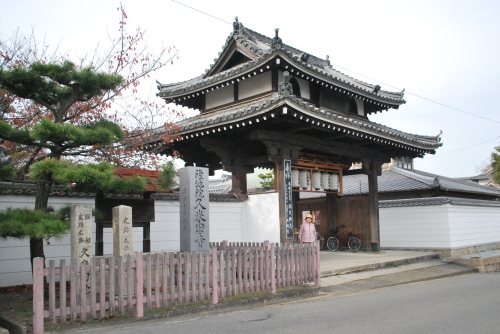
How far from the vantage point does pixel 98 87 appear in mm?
9039

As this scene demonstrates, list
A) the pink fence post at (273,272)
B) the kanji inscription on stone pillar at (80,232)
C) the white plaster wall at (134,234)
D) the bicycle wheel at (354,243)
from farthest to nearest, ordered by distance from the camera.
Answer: the bicycle wheel at (354,243), the white plaster wall at (134,234), the pink fence post at (273,272), the kanji inscription on stone pillar at (80,232)

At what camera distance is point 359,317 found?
7621 mm

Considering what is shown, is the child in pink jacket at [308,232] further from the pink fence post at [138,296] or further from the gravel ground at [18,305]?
the gravel ground at [18,305]

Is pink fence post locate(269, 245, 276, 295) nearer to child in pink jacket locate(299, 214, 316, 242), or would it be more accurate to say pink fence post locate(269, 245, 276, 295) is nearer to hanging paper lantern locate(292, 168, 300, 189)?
child in pink jacket locate(299, 214, 316, 242)

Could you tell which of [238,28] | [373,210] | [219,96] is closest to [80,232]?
[219,96]

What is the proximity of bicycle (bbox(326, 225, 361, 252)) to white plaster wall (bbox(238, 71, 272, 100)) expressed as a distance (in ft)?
25.6

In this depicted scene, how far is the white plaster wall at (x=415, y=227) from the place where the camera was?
60.0 feet

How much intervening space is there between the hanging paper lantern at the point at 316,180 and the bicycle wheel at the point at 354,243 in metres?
3.74

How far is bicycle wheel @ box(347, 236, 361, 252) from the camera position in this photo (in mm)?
18766

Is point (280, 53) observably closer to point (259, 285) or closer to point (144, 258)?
point (259, 285)

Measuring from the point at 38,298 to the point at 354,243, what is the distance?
1451 centimetres

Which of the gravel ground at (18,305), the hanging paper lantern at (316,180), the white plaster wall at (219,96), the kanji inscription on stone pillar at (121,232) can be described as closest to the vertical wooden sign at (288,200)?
the hanging paper lantern at (316,180)

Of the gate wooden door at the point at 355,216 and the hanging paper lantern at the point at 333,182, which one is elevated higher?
the hanging paper lantern at the point at 333,182

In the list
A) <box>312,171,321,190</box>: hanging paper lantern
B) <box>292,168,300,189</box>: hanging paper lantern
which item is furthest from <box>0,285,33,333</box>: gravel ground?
<box>312,171,321,190</box>: hanging paper lantern
